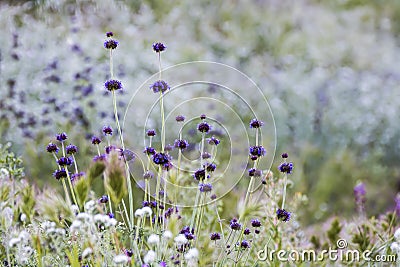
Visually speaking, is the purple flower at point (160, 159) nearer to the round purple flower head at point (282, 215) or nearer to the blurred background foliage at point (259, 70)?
the round purple flower head at point (282, 215)

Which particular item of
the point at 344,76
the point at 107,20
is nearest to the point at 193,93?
the point at 344,76

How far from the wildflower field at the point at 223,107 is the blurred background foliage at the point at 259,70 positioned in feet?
0.04

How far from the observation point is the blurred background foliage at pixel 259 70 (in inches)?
141

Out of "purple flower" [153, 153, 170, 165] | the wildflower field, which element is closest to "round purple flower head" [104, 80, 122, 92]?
the wildflower field

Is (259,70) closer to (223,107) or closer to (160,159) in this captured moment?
(223,107)

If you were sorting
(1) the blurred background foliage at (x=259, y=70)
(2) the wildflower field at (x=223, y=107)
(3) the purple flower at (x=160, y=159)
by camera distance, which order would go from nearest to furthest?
(3) the purple flower at (x=160, y=159) < (2) the wildflower field at (x=223, y=107) < (1) the blurred background foliage at (x=259, y=70)

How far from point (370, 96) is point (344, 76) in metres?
0.29

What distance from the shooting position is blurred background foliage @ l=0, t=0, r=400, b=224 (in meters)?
3.57

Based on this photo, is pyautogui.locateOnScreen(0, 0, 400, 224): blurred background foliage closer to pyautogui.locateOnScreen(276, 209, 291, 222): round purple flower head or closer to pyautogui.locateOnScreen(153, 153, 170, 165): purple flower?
pyautogui.locateOnScreen(276, 209, 291, 222): round purple flower head

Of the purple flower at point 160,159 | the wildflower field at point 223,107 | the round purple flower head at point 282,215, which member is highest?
the wildflower field at point 223,107

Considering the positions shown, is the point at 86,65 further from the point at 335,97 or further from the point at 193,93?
the point at 335,97

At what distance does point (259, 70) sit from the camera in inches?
177

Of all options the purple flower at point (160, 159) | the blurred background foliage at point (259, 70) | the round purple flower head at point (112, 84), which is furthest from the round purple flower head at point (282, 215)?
the blurred background foliage at point (259, 70)

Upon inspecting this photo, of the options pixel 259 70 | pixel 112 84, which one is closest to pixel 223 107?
pixel 259 70
